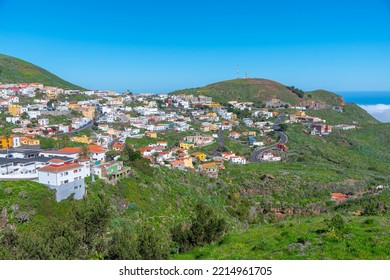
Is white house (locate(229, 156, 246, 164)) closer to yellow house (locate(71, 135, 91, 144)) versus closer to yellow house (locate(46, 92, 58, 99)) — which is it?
yellow house (locate(71, 135, 91, 144))

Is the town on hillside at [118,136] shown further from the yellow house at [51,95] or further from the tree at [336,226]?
the tree at [336,226]

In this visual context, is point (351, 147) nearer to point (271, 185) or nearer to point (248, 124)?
point (248, 124)

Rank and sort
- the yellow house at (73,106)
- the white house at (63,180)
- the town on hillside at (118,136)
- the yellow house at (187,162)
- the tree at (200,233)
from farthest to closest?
the yellow house at (73,106)
the yellow house at (187,162)
the town on hillside at (118,136)
the white house at (63,180)
the tree at (200,233)

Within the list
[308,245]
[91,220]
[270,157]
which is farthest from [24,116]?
[308,245]

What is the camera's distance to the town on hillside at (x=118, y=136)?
Result: 2219 cm

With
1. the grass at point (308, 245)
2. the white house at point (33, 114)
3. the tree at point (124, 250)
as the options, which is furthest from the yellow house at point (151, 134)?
the tree at point (124, 250)

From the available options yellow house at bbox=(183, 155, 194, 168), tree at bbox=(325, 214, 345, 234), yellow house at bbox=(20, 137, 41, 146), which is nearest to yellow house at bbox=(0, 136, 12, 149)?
yellow house at bbox=(20, 137, 41, 146)

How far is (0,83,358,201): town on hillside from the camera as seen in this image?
22188 mm

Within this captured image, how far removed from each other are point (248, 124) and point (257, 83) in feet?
156

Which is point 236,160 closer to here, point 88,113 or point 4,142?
point 4,142

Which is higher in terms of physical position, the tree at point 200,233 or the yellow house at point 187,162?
the tree at point 200,233


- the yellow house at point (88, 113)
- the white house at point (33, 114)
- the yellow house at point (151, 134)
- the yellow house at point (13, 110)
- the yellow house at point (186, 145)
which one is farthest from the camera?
the yellow house at point (88, 113)

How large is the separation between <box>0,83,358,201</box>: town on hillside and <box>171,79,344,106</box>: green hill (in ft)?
38.6

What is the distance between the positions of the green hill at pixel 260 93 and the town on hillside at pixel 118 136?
1178cm
